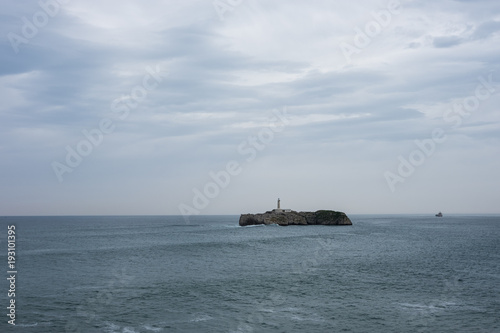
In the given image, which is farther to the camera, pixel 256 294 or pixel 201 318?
pixel 256 294

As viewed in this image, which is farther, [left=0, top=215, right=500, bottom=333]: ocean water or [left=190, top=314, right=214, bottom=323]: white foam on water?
[left=190, top=314, right=214, bottom=323]: white foam on water

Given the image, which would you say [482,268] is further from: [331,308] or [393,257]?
[331,308]

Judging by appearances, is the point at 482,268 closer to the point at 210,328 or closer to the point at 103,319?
the point at 210,328

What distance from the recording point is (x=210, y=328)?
3553 cm

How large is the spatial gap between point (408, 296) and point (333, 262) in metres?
28.3

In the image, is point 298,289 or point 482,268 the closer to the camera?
point 298,289

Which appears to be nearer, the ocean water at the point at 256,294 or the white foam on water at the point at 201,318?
the ocean water at the point at 256,294

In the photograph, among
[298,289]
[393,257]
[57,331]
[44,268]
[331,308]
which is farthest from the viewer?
[393,257]

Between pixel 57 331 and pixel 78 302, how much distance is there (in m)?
10.1

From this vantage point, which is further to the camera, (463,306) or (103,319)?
(463,306)

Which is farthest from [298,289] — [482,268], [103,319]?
[482,268]

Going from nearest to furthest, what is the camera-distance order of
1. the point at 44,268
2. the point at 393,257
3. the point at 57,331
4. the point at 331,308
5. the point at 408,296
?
the point at 57,331 → the point at 331,308 → the point at 408,296 → the point at 44,268 → the point at 393,257

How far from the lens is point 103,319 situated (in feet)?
124

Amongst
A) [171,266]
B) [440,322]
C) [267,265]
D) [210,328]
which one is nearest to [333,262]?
[267,265]
